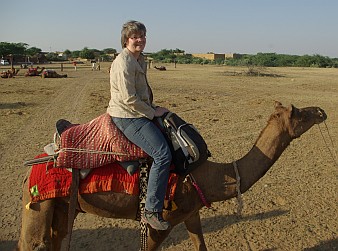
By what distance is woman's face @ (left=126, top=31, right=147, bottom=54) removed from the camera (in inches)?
142

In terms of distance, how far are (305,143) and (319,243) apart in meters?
5.79

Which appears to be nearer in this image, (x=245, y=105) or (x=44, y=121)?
(x=44, y=121)

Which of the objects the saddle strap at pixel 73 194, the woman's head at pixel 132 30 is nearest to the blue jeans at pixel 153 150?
the saddle strap at pixel 73 194

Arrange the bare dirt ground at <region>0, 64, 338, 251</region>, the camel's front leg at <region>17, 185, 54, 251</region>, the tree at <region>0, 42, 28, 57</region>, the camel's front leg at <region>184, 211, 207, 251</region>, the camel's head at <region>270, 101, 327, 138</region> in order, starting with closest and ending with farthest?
the camel's front leg at <region>17, 185, 54, 251</region> < the camel's head at <region>270, 101, 327, 138</region> < the camel's front leg at <region>184, 211, 207, 251</region> < the bare dirt ground at <region>0, 64, 338, 251</region> < the tree at <region>0, 42, 28, 57</region>

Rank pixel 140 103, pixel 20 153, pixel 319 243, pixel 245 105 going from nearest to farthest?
1. pixel 140 103
2. pixel 319 243
3. pixel 20 153
4. pixel 245 105

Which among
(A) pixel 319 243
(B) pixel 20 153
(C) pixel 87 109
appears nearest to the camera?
(A) pixel 319 243

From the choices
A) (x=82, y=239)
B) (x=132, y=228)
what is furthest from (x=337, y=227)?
(x=82, y=239)

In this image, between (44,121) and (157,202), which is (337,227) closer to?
(157,202)

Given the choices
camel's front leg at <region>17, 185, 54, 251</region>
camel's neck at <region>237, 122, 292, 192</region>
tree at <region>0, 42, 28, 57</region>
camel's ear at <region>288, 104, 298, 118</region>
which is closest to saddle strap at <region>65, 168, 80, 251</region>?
camel's front leg at <region>17, 185, 54, 251</region>

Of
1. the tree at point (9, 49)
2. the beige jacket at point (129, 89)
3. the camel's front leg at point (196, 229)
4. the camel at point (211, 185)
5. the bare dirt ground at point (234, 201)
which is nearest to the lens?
the beige jacket at point (129, 89)

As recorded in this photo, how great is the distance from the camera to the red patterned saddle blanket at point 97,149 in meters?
3.67

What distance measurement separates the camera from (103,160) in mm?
3688

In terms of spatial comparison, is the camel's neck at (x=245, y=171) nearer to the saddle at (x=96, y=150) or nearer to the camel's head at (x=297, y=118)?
the camel's head at (x=297, y=118)

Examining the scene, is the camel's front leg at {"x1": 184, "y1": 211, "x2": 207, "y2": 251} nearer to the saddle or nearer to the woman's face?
the saddle
